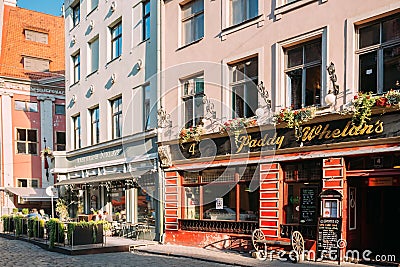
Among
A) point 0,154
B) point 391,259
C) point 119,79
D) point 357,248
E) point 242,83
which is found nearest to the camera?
point 391,259

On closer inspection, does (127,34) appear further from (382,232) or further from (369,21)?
(382,232)

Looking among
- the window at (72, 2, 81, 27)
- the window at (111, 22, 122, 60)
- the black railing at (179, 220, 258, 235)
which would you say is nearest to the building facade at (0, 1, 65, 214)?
the window at (72, 2, 81, 27)

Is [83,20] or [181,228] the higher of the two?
[83,20]

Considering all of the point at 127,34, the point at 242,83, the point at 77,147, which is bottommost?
the point at 77,147

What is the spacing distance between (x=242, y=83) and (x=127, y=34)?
7.80 meters

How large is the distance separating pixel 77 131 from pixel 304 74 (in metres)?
16.3

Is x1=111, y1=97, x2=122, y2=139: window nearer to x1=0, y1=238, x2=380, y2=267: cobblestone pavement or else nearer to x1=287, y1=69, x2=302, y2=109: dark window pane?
x1=0, y1=238, x2=380, y2=267: cobblestone pavement

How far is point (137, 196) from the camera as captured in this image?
19297 mm

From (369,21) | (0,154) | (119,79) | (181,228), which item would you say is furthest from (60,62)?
(369,21)

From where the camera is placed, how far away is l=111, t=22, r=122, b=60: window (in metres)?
21.4

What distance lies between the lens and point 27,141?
1358 inches

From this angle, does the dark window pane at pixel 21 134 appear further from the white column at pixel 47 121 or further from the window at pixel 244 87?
the window at pixel 244 87

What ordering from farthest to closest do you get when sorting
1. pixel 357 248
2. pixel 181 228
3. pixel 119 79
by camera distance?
pixel 119 79, pixel 181 228, pixel 357 248

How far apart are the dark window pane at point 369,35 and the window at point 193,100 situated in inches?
239
